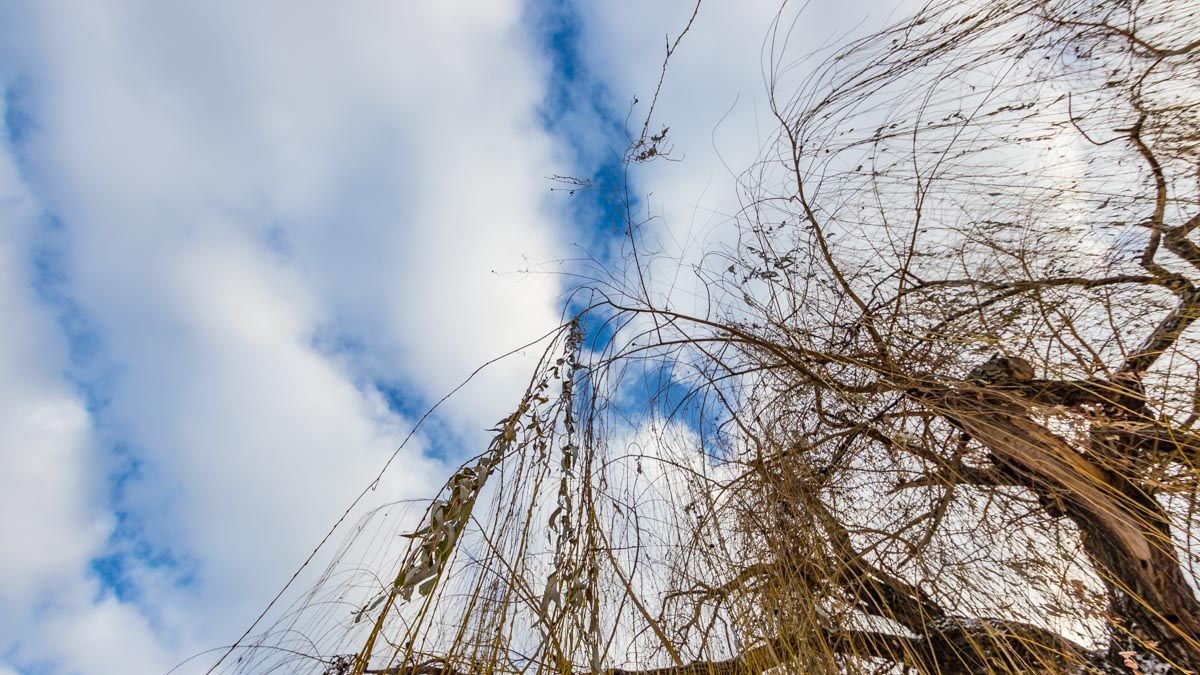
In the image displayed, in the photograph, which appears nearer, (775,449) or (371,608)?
(371,608)

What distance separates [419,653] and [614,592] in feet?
1.94

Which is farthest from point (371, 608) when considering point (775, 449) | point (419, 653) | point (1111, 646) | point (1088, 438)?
point (1111, 646)

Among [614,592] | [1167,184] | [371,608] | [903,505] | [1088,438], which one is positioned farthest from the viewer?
[903,505]

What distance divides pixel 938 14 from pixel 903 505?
1.50 m

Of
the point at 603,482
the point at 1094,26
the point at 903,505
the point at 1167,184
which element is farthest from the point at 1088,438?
the point at 603,482

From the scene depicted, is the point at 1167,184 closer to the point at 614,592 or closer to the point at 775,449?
the point at 775,449

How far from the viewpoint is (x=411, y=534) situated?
80 centimetres

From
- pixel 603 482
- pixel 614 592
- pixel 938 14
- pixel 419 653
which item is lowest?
pixel 419 653

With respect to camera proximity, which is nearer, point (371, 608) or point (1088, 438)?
point (371, 608)

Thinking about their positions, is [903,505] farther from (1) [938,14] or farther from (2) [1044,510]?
(1) [938,14]

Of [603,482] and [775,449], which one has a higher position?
[775,449]

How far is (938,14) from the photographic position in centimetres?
140

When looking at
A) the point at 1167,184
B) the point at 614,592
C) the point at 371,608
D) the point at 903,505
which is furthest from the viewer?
the point at 903,505

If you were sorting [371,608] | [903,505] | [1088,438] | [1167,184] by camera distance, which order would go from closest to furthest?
[371,608] < [1088,438] < [1167,184] < [903,505]
